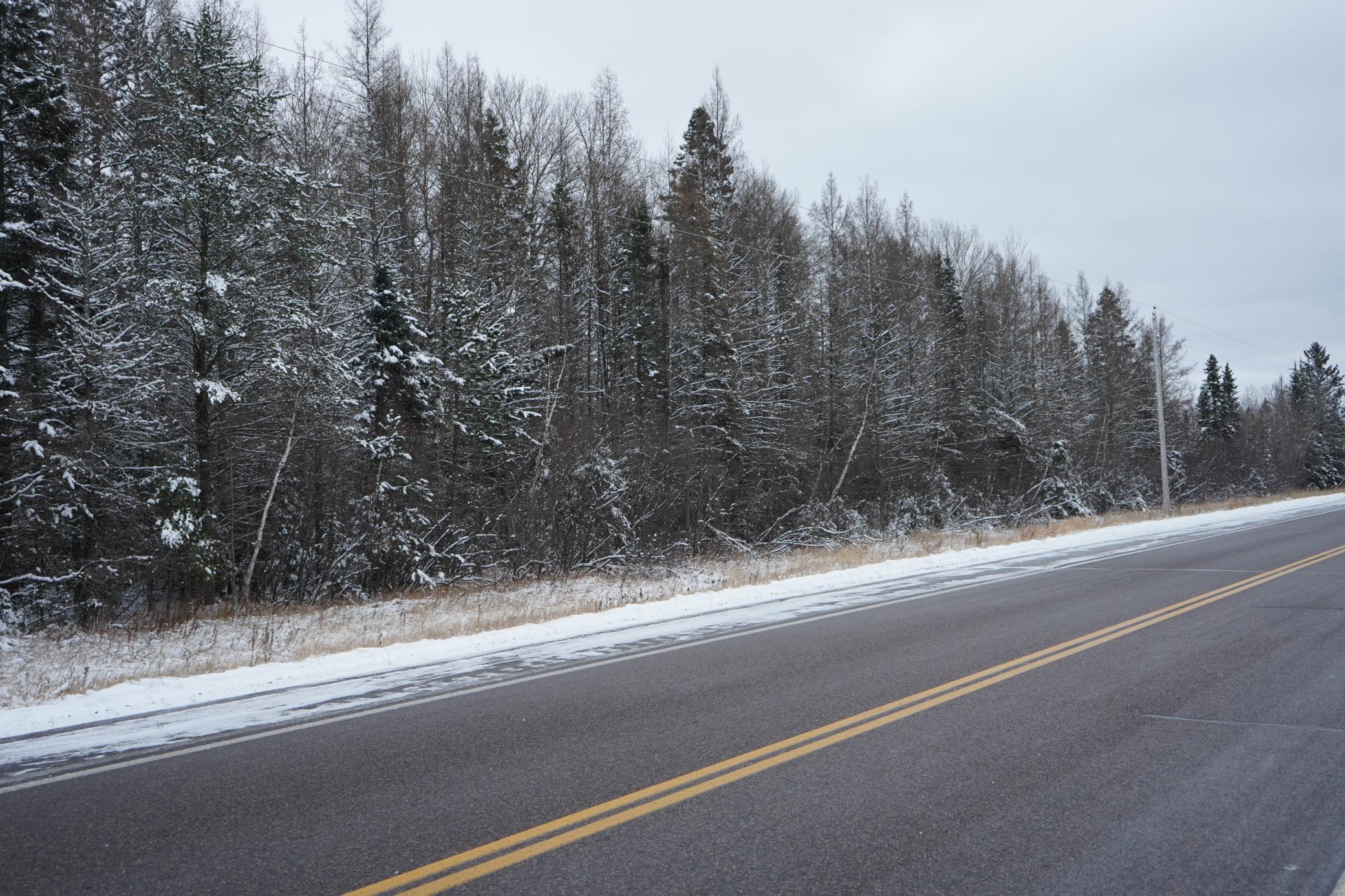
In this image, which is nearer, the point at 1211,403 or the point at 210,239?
the point at 210,239

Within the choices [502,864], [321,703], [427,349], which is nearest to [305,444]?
[427,349]

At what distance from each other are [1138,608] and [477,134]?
26.4 meters

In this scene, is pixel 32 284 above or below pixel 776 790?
above

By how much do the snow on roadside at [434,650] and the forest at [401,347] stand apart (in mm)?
4241

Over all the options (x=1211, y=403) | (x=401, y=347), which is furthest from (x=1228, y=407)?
(x=401, y=347)

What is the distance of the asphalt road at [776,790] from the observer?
3717 mm

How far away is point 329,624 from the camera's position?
1270cm

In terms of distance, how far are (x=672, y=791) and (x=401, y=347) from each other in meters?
15.9


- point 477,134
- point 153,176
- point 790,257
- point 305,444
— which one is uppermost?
point 477,134

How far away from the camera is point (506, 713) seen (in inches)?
253

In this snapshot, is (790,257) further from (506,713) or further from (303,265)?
(506,713)

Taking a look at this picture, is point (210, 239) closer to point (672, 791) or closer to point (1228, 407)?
point (672, 791)

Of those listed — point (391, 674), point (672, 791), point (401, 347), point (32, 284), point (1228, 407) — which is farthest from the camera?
point (1228, 407)

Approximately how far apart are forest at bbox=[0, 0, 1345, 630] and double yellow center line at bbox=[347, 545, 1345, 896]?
1238 cm
